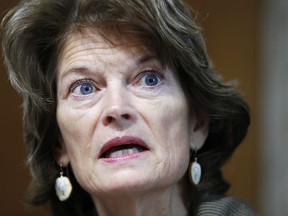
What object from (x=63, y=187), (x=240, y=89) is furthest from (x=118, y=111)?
(x=240, y=89)

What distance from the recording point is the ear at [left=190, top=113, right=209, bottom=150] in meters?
1.63

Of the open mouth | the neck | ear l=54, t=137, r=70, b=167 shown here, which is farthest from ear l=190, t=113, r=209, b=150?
ear l=54, t=137, r=70, b=167

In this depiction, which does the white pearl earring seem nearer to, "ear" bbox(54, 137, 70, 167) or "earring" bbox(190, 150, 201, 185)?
"earring" bbox(190, 150, 201, 185)

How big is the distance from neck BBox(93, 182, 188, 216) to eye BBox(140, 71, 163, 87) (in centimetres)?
28

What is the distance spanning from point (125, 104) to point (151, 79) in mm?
126

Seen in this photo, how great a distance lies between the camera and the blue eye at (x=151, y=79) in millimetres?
1491

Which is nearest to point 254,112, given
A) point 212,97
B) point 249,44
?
point 249,44

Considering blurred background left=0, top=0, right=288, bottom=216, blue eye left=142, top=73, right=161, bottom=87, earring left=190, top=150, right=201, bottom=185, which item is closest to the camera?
blue eye left=142, top=73, right=161, bottom=87

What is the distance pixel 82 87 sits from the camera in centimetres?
152

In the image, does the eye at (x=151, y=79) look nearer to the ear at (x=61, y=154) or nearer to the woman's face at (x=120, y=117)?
the woman's face at (x=120, y=117)

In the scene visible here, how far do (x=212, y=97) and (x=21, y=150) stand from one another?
3.78 feet

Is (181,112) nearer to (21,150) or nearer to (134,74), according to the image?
(134,74)

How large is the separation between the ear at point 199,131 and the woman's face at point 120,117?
0.23ft

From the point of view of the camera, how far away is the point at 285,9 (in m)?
1.52
